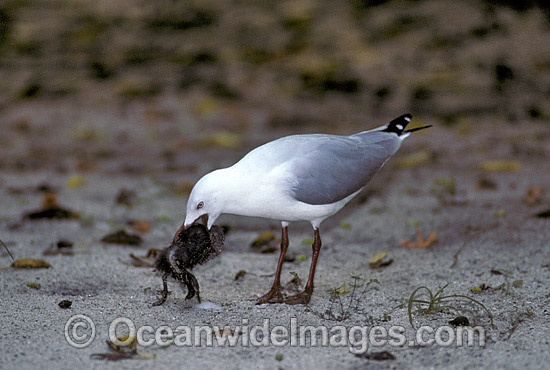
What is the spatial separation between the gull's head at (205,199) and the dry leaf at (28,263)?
1.10 meters

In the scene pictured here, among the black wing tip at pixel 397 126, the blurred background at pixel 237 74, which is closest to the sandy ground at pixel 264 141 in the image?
the blurred background at pixel 237 74

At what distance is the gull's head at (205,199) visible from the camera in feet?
11.7

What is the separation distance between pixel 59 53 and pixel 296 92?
11.8 feet

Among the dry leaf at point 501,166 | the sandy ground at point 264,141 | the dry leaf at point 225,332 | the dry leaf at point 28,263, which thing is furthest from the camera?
the dry leaf at point 501,166

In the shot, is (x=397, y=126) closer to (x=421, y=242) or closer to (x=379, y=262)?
(x=421, y=242)

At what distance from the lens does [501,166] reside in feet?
20.4

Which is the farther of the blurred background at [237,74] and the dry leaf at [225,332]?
the blurred background at [237,74]

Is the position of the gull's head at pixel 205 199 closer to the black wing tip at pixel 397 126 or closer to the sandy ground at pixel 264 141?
the sandy ground at pixel 264 141

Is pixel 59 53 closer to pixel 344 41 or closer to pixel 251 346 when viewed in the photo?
pixel 344 41

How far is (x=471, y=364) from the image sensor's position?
284cm

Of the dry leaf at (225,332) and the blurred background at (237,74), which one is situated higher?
the blurred background at (237,74)

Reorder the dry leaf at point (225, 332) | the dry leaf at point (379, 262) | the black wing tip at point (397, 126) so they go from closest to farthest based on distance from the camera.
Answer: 1. the dry leaf at point (225, 332)
2. the dry leaf at point (379, 262)
3. the black wing tip at point (397, 126)

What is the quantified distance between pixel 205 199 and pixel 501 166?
365cm

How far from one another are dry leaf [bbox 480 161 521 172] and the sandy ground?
4cm
